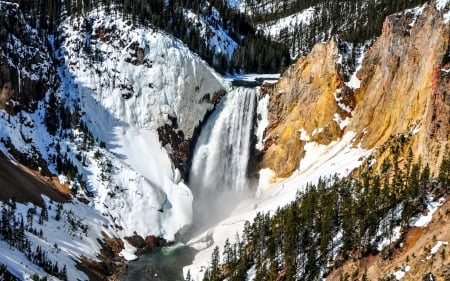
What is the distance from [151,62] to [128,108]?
7.80 m

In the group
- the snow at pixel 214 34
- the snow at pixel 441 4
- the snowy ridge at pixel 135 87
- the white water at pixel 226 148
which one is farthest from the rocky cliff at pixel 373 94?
the snow at pixel 214 34

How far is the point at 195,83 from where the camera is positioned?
291 ft

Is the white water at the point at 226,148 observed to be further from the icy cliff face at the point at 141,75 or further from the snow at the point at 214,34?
the snow at the point at 214,34

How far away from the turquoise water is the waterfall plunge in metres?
13.2

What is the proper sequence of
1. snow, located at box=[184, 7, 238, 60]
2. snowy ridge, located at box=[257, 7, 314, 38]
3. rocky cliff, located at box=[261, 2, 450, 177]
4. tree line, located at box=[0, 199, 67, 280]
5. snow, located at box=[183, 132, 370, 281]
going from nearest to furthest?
1. tree line, located at box=[0, 199, 67, 280]
2. rocky cliff, located at box=[261, 2, 450, 177]
3. snow, located at box=[183, 132, 370, 281]
4. snow, located at box=[184, 7, 238, 60]
5. snowy ridge, located at box=[257, 7, 314, 38]

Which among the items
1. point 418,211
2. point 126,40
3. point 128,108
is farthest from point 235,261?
point 126,40

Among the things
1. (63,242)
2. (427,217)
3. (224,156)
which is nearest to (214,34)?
(224,156)

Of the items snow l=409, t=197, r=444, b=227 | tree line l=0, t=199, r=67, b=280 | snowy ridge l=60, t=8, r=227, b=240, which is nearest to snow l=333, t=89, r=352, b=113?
snowy ridge l=60, t=8, r=227, b=240

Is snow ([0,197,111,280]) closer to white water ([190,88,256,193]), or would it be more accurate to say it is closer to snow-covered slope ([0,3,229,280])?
snow-covered slope ([0,3,229,280])

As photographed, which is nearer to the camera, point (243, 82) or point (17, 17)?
point (17, 17)

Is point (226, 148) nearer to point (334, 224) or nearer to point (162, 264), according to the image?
point (162, 264)

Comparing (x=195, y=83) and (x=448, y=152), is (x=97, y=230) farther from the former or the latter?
(x=448, y=152)

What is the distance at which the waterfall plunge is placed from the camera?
3339 inches

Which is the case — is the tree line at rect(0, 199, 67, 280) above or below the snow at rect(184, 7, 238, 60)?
below
